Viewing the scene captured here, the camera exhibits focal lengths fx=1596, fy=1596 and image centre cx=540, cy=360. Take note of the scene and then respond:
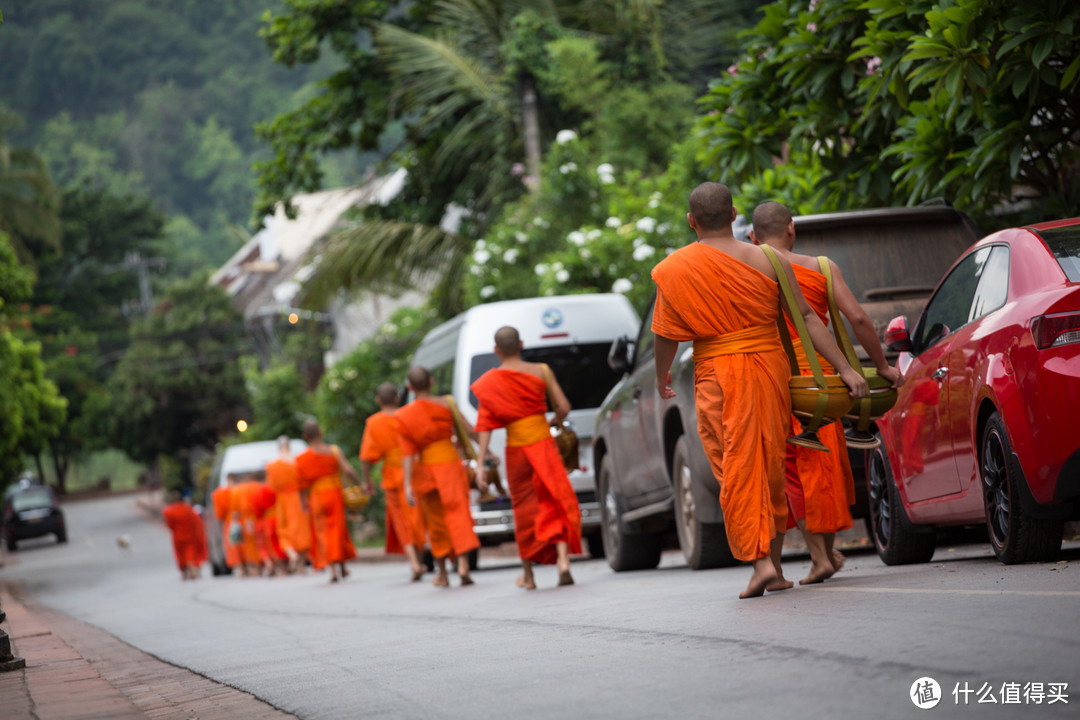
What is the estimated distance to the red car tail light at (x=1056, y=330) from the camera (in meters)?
6.66

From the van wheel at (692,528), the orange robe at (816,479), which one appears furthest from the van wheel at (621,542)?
the orange robe at (816,479)

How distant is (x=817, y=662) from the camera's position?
4996mm

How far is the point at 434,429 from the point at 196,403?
5026 centimetres

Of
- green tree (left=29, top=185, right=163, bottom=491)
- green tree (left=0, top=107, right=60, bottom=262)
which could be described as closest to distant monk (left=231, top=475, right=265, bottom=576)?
green tree (left=0, top=107, right=60, bottom=262)

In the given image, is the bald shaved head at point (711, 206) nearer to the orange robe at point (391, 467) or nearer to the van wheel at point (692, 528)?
the van wheel at point (692, 528)

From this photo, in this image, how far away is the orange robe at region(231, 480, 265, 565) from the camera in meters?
23.6

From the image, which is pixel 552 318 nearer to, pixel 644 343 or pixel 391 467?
pixel 391 467

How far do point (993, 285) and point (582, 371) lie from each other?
8195mm

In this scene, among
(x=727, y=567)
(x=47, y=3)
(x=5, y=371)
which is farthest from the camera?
(x=47, y=3)

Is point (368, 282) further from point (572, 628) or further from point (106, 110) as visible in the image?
point (106, 110)

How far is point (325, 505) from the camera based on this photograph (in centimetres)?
1830

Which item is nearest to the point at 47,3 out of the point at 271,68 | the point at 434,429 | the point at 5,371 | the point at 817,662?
the point at 271,68

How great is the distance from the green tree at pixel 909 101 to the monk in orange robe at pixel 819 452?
6.40 ft

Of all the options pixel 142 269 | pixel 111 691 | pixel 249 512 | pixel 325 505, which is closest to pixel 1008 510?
pixel 111 691
